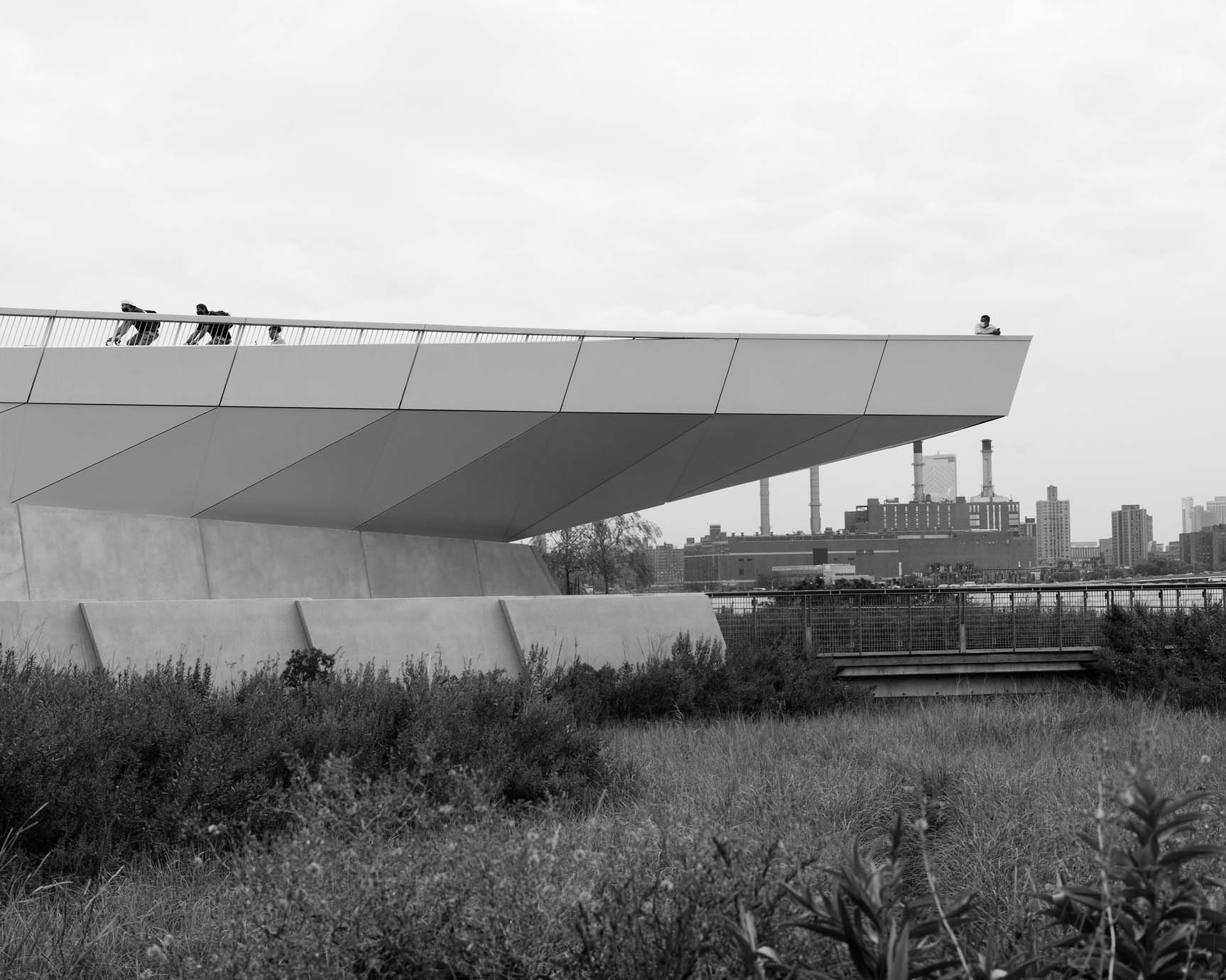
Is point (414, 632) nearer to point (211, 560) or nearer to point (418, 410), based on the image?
point (418, 410)

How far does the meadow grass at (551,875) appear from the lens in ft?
11.4

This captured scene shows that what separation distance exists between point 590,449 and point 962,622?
7.49m

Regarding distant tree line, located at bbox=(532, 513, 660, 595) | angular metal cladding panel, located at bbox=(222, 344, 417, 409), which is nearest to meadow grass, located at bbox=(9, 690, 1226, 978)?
angular metal cladding panel, located at bbox=(222, 344, 417, 409)

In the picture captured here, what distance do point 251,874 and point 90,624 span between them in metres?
8.88

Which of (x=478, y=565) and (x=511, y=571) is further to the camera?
(x=511, y=571)

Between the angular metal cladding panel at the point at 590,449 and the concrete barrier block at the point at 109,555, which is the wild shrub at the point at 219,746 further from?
the angular metal cladding panel at the point at 590,449

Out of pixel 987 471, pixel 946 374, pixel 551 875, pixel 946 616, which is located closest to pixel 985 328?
pixel 946 374

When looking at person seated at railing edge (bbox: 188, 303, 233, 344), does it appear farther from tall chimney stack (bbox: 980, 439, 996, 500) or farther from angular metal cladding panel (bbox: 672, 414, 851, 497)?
tall chimney stack (bbox: 980, 439, 996, 500)

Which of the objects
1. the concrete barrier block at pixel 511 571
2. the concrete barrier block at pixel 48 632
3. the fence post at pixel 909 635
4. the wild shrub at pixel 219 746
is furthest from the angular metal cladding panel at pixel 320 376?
the fence post at pixel 909 635

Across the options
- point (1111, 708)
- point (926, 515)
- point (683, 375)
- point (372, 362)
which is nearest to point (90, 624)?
point (372, 362)

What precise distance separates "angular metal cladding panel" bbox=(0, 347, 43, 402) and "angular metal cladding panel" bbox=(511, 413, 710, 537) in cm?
835

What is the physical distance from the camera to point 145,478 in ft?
54.2

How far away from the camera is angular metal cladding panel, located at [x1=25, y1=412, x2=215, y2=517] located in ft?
52.9

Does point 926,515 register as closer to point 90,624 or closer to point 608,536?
point 608,536
